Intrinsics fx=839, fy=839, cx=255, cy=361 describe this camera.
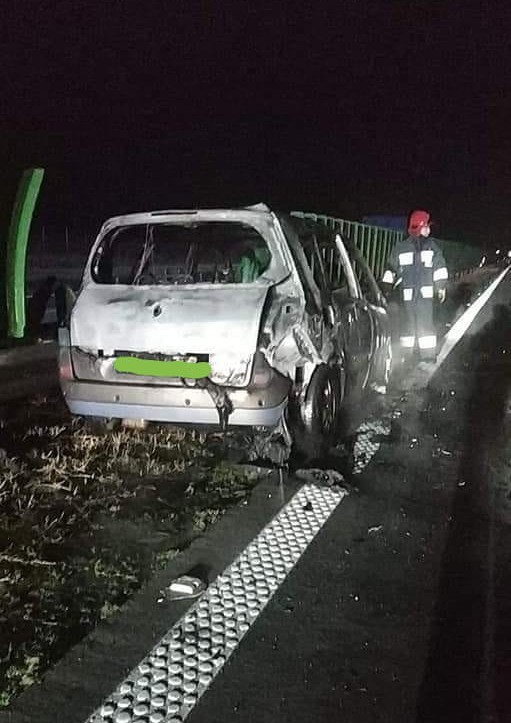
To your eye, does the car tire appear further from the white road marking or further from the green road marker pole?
the green road marker pole

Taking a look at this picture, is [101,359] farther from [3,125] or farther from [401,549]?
[3,125]

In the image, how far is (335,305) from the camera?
604cm

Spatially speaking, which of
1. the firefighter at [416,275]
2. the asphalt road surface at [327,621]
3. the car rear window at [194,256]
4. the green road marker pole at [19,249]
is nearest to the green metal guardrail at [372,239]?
the firefighter at [416,275]

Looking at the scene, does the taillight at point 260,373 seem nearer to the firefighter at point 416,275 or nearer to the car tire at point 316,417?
the car tire at point 316,417

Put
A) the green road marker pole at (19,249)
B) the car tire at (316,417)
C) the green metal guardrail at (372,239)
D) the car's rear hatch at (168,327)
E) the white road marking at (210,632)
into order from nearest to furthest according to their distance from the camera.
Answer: the white road marking at (210,632) < the car's rear hatch at (168,327) < the car tire at (316,417) < the green road marker pole at (19,249) < the green metal guardrail at (372,239)

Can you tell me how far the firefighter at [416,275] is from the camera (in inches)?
364

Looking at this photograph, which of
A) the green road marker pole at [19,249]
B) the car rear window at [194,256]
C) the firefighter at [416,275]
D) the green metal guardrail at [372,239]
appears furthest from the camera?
the green metal guardrail at [372,239]

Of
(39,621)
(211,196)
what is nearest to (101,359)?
(39,621)

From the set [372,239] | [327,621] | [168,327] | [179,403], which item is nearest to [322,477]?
→ [179,403]

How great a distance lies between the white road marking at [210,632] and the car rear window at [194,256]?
6.26 ft

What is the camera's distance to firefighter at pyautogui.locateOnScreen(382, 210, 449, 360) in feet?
30.3

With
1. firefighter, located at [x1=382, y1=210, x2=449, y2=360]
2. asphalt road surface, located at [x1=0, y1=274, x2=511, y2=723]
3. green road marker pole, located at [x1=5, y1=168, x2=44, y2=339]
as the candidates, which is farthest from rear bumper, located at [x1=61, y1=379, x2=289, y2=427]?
firefighter, located at [x1=382, y1=210, x2=449, y2=360]

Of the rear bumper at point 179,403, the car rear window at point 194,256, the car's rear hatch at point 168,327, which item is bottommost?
the rear bumper at point 179,403

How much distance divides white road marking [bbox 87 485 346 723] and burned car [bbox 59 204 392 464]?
3.05 ft
